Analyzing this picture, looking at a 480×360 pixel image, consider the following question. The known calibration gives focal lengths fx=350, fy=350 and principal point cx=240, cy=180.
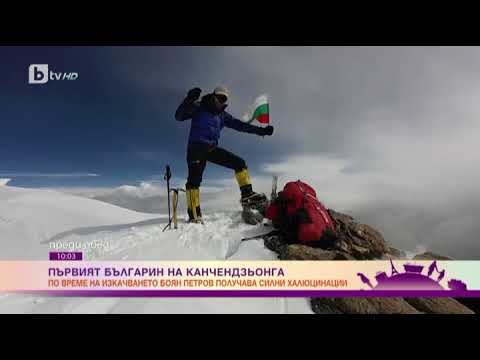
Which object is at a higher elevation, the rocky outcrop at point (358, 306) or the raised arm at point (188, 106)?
the raised arm at point (188, 106)

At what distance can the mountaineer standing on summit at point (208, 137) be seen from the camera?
2.94 m

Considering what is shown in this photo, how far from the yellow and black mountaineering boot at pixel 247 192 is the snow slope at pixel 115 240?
6.7 inches

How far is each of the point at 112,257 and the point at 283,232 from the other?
56.1 inches

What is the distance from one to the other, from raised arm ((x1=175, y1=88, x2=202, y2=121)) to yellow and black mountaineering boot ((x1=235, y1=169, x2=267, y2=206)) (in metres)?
0.64

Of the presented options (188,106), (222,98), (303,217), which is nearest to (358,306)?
(303,217)

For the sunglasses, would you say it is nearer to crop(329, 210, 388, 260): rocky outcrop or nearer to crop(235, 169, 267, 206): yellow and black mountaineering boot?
crop(235, 169, 267, 206): yellow and black mountaineering boot

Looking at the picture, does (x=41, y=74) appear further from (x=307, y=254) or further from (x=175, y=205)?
(x=307, y=254)

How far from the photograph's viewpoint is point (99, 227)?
301cm

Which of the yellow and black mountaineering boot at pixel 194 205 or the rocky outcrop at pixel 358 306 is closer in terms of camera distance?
the rocky outcrop at pixel 358 306

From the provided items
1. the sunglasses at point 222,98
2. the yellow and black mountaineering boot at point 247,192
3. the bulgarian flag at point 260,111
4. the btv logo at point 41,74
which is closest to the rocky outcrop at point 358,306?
the yellow and black mountaineering boot at point 247,192

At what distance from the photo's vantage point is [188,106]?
9.64 feet

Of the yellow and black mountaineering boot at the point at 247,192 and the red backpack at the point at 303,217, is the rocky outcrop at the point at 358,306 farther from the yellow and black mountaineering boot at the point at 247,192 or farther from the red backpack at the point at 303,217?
the yellow and black mountaineering boot at the point at 247,192
